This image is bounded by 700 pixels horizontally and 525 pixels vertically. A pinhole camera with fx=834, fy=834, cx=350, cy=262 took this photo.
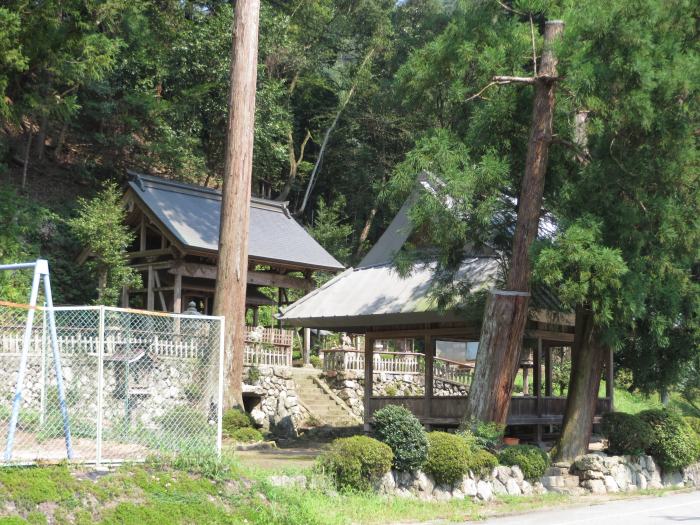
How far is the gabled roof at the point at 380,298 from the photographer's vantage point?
18.1 m

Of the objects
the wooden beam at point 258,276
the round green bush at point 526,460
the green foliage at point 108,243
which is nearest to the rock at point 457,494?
the round green bush at point 526,460

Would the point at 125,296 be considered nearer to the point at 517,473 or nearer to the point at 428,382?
the point at 428,382

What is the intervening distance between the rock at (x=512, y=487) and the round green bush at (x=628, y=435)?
3.22m

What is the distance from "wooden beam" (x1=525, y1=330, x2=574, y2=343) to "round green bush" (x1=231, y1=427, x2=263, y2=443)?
6676 millimetres

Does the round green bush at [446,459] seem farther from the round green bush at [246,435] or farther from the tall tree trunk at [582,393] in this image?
the round green bush at [246,435]

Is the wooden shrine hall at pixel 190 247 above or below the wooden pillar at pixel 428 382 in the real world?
above

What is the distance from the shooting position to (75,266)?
2931 centimetres

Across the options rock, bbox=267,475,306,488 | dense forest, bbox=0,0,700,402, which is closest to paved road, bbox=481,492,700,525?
rock, bbox=267,475,306,488

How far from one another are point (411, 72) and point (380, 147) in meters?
26.1

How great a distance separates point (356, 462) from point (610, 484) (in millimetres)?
5869

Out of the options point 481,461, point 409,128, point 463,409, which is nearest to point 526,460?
point 481,461

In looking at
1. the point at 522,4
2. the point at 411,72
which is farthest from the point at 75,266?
the point at 522,4

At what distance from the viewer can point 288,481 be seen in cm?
1104

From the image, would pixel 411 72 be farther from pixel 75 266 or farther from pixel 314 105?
pixel 314 105
